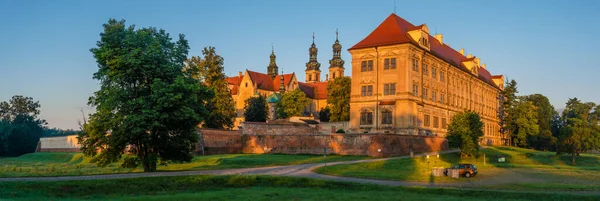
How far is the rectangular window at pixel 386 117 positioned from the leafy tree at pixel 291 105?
30383mm

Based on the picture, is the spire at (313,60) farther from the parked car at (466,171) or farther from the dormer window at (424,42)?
the parked car at (466,171)

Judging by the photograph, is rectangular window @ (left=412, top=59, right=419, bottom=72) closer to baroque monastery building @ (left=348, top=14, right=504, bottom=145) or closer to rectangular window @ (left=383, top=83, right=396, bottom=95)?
baroque monastery building @ (left=348, top=14, right=504, bottom=145)

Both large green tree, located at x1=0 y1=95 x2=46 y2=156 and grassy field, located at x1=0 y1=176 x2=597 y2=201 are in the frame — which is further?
large green tree, located at x1=0 y1=95 x2=46 y2=156

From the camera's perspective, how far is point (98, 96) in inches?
1416

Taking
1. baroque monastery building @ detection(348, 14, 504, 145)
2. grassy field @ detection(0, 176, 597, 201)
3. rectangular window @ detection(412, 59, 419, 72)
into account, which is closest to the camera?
grassy field @ detection(0, 176, 597, 201)

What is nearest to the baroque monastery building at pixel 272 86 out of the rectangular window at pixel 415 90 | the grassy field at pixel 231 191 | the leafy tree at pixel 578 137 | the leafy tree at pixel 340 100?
the leafy tree at pixel 340 100

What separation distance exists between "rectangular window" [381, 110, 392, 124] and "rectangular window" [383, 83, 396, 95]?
7.48 feet

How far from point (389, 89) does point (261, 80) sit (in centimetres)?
6020

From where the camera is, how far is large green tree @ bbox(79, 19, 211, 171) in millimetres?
35031

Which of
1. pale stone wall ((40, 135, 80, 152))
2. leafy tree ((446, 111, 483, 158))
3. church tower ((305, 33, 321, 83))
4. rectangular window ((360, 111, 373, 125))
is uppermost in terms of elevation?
church tower ((305, 33, 321, 83))

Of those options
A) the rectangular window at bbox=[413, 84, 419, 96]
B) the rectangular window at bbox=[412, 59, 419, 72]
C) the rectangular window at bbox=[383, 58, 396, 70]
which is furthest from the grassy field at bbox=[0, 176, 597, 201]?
the rectangular window at bbox=[412, 59, 419, 72]

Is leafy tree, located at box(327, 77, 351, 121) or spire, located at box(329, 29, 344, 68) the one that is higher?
spire, located at box(329, 29, 344, 68)

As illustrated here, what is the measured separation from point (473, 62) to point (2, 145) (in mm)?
81002

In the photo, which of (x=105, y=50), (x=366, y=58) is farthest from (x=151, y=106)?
(x=366, y=58)
